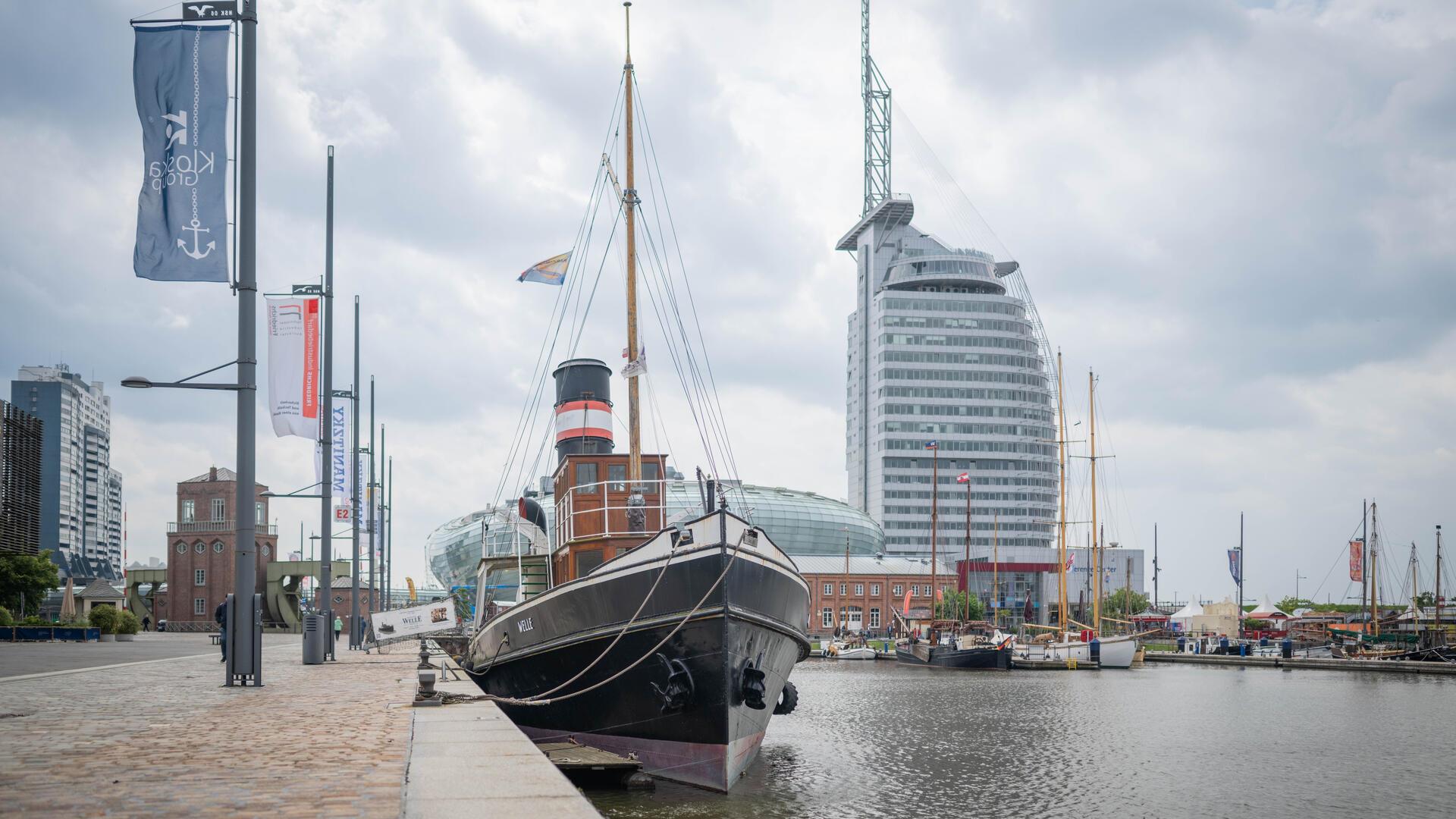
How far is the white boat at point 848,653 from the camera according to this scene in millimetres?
78688

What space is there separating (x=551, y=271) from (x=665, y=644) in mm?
12508

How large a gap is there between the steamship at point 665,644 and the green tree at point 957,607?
9336 cm

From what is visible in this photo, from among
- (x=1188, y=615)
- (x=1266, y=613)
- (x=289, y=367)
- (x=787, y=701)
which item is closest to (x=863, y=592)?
(x=1188, y=615)

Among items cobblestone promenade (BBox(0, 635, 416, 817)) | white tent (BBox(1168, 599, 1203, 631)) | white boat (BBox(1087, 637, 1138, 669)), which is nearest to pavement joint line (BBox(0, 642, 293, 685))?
cobblestone promenade (BBox(0, 635, 416, 817))

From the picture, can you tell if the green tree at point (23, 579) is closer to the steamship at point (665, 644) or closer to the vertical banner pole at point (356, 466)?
the vertical banner pole at point (356, 466)

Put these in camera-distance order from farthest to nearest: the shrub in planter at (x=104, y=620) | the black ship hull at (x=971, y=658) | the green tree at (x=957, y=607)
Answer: the green tree at (x=957, y=607) → the black ship hull at (x=971, y=658) → the shrub in planter at (x=104, y=620)

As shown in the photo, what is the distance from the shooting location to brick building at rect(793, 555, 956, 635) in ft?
399

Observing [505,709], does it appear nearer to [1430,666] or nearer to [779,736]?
Result: [779,736]

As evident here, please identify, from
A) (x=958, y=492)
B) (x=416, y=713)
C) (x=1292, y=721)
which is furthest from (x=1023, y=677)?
(x=958, y=492)

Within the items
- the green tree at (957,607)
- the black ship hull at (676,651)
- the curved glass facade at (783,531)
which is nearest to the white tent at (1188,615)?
the green tree at (957,607)

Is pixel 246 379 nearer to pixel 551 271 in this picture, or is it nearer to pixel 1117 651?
pixel 551 271

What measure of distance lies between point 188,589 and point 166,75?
8235 cm

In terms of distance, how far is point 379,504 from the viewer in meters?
61.2

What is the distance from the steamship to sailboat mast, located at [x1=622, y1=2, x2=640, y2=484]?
0.97 m
